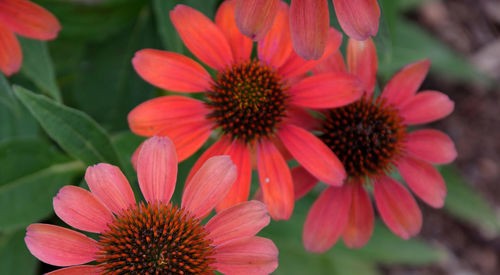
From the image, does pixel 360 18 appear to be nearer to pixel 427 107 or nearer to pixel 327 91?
pixel 327 91

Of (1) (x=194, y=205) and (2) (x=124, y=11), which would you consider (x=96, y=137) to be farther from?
(2) (x=124, y=11)

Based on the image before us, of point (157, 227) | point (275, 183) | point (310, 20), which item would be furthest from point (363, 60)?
point (157, 227)

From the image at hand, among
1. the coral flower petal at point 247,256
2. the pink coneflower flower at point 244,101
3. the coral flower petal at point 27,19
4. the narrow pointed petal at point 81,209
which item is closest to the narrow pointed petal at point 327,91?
the pink coneflower flower at point 244,101

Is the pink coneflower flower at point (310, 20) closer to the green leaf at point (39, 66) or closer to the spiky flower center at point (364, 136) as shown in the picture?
the spiky flower center at point (364, 136)

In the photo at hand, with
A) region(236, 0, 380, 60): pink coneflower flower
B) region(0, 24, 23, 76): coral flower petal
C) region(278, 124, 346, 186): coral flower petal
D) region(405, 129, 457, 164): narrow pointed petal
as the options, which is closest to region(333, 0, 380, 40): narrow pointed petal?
region(236, 0, 380, 60): pink coneflower flower

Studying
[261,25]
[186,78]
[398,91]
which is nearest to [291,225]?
[398,91]
